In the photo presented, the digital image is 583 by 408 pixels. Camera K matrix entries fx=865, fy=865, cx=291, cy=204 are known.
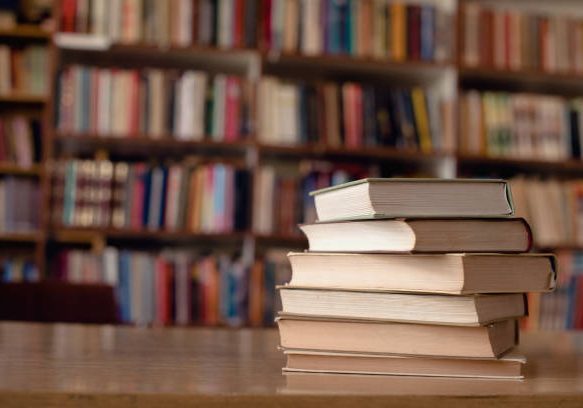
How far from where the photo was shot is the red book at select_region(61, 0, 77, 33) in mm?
3217

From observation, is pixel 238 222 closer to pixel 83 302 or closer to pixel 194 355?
pixel 83 302

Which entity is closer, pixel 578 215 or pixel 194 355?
pixel 194 355

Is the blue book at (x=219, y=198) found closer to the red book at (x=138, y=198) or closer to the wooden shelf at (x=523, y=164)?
the red book at (x=138, y=198)

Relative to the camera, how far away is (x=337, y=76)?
368cm

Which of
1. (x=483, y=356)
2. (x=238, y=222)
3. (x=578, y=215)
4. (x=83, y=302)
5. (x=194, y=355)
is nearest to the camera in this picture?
(x=483, y=356)

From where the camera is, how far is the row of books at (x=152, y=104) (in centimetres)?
322

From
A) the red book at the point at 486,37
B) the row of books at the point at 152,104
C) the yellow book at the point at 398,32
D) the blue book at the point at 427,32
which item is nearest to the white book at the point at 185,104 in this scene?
the row of books at the point at 152,104

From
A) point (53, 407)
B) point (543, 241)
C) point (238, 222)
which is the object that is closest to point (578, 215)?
point (543, 241)

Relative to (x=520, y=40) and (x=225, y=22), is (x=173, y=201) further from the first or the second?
(x=520, y=40)

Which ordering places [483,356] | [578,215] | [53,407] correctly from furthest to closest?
1. [578,215]
2. [483,356]
3. [53,407]

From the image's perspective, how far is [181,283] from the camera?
323 centimetres

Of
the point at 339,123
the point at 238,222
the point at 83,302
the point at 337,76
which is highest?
the point at 337,76

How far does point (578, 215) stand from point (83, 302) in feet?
7.28

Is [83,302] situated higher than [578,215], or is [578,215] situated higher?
[578,215]
